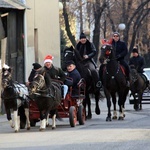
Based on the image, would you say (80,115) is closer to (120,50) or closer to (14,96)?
(14,96)

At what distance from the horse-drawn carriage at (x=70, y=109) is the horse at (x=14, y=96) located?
40 cm

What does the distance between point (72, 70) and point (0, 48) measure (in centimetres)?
707

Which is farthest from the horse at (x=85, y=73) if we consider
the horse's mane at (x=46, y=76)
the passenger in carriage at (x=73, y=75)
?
the horse's mane at (x=46, y=76)

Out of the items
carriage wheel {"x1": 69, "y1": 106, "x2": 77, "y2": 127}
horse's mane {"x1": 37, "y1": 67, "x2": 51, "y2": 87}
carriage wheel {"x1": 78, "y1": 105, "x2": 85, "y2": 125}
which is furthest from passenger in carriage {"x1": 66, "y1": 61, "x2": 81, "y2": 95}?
horse's mane {"x1": 37, "y1": 67, "x2": 51, "y2": 87}

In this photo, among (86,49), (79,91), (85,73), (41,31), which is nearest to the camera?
(79,91)

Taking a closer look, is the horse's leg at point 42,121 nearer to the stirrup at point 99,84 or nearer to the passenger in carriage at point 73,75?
the passenger in carriage at point 73,75

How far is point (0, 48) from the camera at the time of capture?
2762cm

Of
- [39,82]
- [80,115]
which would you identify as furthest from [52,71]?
[80,115]

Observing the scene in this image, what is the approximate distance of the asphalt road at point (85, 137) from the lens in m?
14.4

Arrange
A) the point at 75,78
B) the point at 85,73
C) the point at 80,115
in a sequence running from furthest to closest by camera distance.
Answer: the point at 85,73, the point at 75,78, the point at 80,115

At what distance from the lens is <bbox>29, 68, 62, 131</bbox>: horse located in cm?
1841

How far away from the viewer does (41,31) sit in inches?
1304

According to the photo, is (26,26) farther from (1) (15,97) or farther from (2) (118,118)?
(1) (15,97)

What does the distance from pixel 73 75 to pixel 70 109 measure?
1.78 m
